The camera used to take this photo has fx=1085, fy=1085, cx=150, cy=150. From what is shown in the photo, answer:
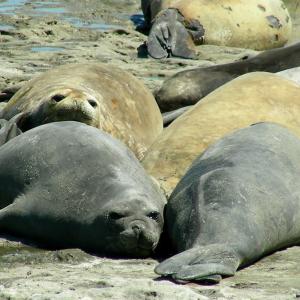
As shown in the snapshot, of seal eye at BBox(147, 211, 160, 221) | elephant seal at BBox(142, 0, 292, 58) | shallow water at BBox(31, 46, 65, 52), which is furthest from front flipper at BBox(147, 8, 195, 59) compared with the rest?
seal eye at BBox(147, 211, 160, 221)

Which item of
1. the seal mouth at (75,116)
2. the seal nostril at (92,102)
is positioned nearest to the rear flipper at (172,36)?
the seal nostril at (92,102)

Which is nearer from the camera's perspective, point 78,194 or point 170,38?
point 78,194

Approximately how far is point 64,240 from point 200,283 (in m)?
0.90

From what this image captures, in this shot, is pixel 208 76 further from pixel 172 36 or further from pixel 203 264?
pixel 203 264

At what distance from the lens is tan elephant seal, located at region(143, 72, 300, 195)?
5.36 metres

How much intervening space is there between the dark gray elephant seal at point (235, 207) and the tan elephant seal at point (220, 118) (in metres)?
0.55

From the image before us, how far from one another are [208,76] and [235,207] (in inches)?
184

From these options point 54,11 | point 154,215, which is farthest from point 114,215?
point 54,11

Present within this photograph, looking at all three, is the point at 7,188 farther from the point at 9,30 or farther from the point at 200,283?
the point at 9,30

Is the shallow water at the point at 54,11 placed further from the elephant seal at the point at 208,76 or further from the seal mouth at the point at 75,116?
the seal mouth at the point at 75,116

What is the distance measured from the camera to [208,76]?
8.81m

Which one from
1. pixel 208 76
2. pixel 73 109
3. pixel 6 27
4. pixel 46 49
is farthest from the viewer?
pixel 6 27

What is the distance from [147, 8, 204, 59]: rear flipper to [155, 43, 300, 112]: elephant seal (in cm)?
194

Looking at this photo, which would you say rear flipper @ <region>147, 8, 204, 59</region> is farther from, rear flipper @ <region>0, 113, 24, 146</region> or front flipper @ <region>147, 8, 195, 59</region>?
rear flipper @ <region>0, 113, 24, 146</region>
